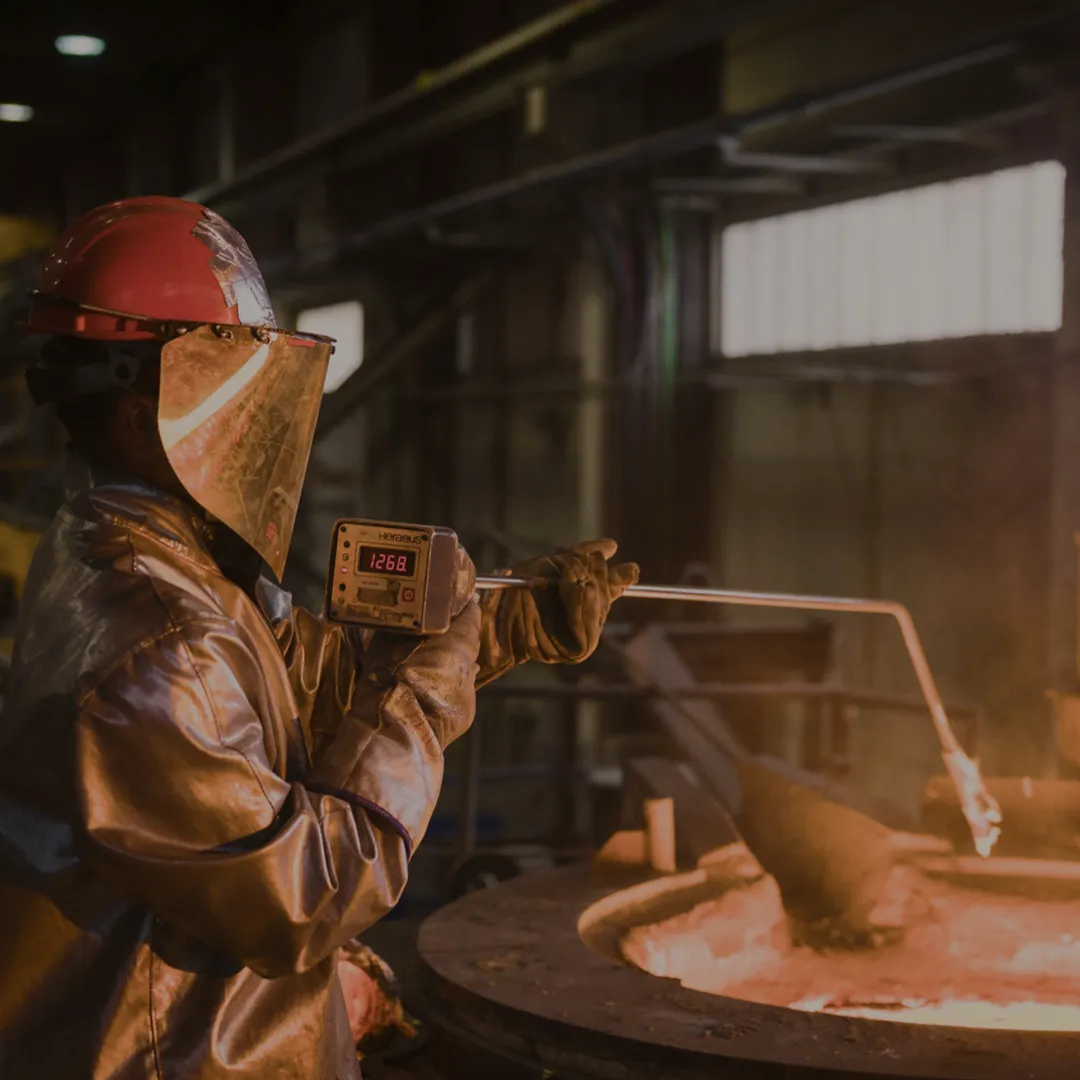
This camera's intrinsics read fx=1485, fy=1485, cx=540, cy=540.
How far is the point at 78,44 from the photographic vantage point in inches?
461

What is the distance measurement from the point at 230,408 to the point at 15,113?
546 inches

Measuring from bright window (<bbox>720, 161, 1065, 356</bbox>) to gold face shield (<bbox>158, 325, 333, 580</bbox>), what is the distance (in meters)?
4.69

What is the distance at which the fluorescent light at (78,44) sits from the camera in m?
11.5

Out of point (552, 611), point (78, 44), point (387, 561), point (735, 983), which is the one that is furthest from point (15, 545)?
point (387, 561)

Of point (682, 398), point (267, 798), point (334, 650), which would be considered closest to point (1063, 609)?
point (682, 398)

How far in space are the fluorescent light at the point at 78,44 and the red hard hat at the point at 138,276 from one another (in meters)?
10.8

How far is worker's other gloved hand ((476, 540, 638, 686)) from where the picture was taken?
2.26 meters

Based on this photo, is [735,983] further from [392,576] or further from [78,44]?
[78,44]

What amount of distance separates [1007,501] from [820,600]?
474 cm

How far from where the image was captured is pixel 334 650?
2.10 m

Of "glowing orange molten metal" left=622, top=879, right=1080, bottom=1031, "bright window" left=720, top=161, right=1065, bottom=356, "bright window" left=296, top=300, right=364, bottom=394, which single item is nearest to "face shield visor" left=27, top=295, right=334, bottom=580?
"glowing orange molten metal" left=622, top=879, right=1080, bottom=1031

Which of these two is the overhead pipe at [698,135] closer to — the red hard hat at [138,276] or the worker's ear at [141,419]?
the red hard hat at [138,276]

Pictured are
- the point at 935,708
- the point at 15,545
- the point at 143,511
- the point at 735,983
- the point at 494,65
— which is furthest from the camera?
the point at 15,545

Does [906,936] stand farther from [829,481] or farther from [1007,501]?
[829,481]
